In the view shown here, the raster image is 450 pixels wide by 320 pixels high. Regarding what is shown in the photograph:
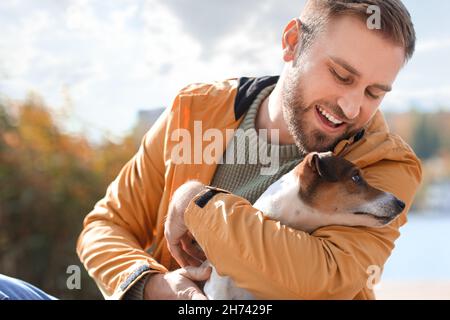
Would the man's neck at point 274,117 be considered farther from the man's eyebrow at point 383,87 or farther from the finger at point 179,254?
the finger at point 179,254

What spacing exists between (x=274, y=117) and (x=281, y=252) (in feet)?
2.06

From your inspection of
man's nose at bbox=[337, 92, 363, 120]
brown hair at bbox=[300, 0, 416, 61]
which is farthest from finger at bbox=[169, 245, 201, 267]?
brown hair at bbox=[300, 0, 416, 61]

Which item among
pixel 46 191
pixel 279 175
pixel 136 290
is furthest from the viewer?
pixel 46 191

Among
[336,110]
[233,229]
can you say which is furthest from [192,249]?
[336,110]

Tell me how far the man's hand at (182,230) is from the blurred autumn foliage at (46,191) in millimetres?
2286

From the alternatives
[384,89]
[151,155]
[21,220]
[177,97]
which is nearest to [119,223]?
[151,155]

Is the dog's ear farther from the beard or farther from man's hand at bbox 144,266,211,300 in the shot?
man's hand at bbox 144,266,211,300

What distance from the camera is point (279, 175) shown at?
6.11ft

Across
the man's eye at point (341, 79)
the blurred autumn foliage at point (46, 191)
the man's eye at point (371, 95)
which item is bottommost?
the blurred autumn foliage at point (46, 191)

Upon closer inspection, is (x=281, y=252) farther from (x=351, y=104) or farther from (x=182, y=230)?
(x=351, y=104)

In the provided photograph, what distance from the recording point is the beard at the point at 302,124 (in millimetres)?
1782

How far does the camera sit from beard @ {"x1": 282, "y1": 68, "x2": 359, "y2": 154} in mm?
1782

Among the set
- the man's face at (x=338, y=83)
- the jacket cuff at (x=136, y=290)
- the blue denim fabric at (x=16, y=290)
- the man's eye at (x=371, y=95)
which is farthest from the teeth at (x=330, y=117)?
the blue denim fabric at (x=16, y=290)
